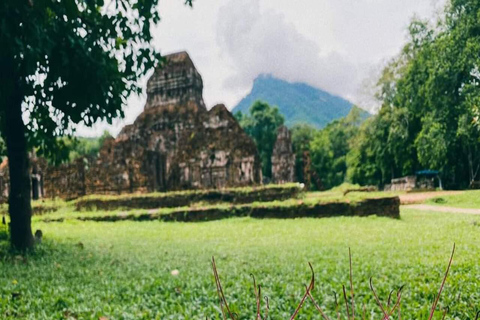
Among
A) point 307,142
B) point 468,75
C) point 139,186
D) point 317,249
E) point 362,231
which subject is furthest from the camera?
point 307,142

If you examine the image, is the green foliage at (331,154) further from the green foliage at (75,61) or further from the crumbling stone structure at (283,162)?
the green foliage at (75,61)

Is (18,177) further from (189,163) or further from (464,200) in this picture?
(189,163)

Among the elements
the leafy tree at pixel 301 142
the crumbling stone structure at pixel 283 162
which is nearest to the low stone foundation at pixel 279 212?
the crumbling stone structure at pixel 283 162

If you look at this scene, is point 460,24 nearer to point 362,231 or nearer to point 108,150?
point 362,231

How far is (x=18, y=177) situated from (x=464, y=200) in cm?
571

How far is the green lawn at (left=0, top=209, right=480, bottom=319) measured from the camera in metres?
3.12

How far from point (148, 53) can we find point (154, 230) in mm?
4778

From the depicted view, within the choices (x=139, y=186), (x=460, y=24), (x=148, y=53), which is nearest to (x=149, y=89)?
(x=139, y=186)

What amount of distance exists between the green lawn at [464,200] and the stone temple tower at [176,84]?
2103 cm

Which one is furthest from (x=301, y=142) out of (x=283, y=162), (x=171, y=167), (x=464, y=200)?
(x=464, y=200)

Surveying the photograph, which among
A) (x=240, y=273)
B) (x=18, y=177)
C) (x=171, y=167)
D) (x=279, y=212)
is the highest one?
(x=171, y=167)

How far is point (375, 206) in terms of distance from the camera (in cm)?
947

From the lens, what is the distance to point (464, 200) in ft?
9.80

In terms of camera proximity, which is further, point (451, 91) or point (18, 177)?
point (18, 177)
